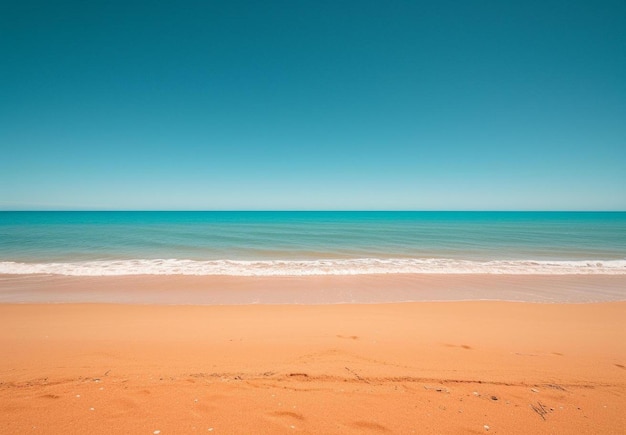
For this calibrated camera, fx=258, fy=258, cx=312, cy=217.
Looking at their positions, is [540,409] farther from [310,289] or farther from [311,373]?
[310,289]

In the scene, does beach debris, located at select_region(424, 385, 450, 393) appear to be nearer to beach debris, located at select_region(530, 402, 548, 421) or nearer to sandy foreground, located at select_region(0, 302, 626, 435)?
sandy foreground, located at select_region(0, 302, 626, 435)

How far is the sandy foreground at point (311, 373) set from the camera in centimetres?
335

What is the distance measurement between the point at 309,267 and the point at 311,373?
10.6 m

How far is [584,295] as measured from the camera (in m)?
9.97

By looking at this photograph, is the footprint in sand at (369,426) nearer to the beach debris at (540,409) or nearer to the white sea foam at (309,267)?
the beach debris at (540,409)

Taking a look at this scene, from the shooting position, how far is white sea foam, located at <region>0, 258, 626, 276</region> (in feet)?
44.9

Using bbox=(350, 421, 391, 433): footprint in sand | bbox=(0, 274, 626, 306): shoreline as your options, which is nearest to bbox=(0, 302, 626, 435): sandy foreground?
bbox=(350, 421, 391, 433): footprint in sand

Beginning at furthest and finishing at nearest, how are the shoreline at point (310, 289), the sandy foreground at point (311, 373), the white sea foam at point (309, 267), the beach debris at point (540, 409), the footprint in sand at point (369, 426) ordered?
the white sea foam at point (309, 267) < the shoreline at point (310, 289) < the beach debris at point (540, 409) < the sandy foreground at point (311, 373) < the footprint in sand at point (369, 426)

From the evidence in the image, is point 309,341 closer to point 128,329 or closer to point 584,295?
point 128,329

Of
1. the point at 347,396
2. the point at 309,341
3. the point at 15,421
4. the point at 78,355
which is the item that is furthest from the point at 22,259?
the point at 347,396

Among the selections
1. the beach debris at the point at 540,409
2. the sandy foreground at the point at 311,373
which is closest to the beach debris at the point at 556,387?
the sandy foreground at the point at 311,373

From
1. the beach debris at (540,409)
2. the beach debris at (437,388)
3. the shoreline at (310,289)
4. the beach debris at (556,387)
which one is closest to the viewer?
the beach debris at (540,409)

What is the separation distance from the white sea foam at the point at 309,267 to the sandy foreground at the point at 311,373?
6190 millimetres

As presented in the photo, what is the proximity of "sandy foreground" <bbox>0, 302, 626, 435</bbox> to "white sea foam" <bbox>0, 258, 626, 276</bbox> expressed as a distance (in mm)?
6190
